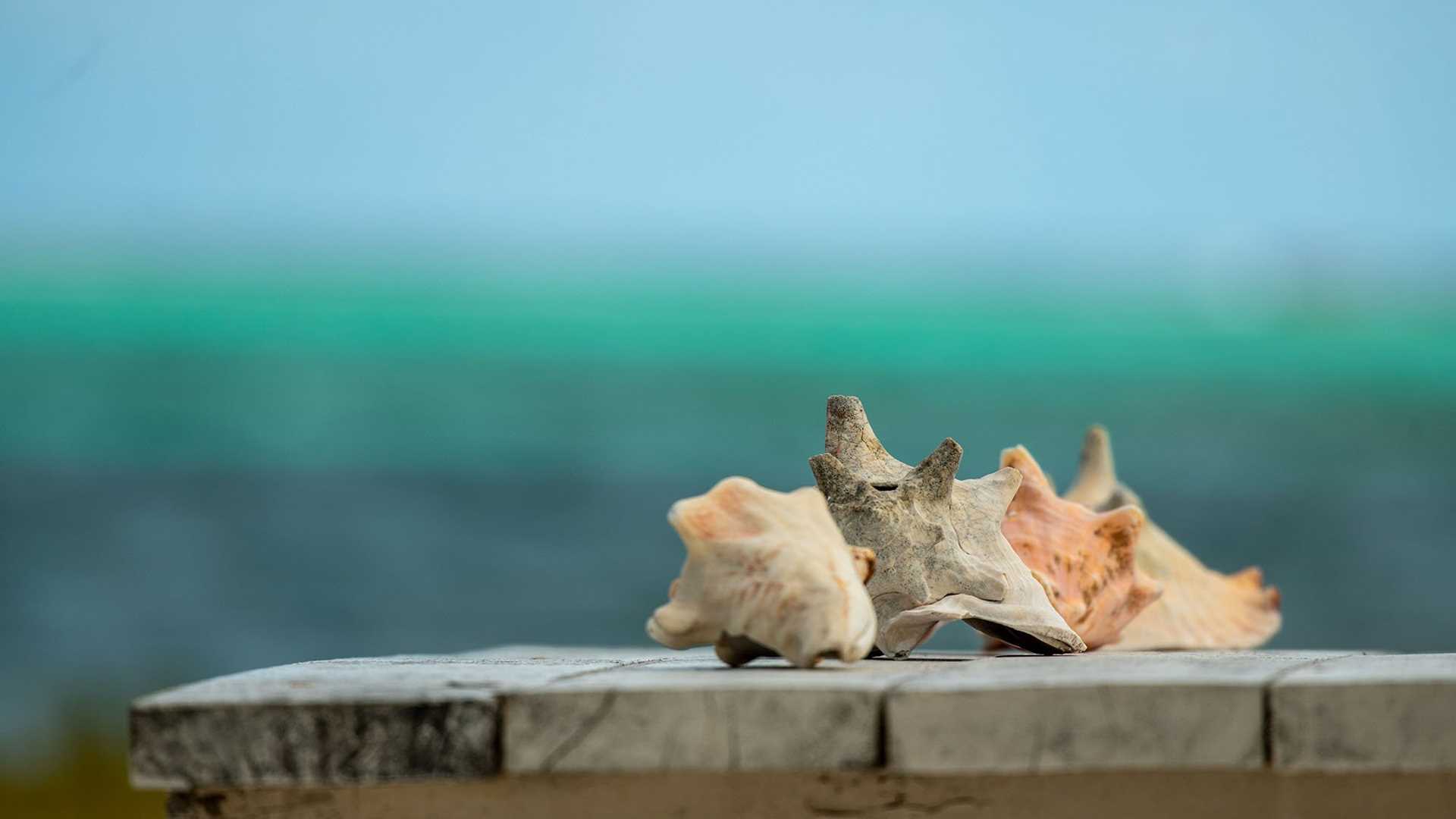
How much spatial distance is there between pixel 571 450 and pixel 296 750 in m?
6.95

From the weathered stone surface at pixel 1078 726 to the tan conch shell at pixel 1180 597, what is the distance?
3.81 ft

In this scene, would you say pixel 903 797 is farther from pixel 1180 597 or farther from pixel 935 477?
pixel 1180 597

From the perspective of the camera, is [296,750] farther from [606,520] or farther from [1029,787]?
[606,520]

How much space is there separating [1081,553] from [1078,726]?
3.11ft

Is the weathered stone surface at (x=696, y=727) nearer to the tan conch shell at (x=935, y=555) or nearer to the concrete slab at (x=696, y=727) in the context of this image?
the concrete slab at (x=696, y=727)

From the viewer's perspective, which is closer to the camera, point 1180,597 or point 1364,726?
point 1364,726

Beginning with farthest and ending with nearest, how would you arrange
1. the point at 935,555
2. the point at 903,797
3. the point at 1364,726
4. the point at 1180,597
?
the point at 1180,597, the point at 935,555, the point at 903,797, the point at 1364,726

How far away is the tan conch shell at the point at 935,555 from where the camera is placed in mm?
2191

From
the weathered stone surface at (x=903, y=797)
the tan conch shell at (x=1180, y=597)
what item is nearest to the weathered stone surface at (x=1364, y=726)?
the weathered stone surface at (x=903, y=797)

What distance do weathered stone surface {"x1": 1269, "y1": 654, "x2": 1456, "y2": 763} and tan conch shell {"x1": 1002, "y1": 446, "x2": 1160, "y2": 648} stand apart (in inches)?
33.3

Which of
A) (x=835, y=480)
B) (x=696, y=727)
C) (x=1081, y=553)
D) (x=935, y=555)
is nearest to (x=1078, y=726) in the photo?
(x=696, y=727)

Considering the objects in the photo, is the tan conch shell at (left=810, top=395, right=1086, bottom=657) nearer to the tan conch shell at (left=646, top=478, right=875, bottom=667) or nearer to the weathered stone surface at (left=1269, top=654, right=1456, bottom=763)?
the tan conch shell at (left=646, top=478, right=875, bottom=667)

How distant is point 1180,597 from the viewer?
9.71ft

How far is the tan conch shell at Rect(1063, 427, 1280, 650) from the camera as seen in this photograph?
112 inches
